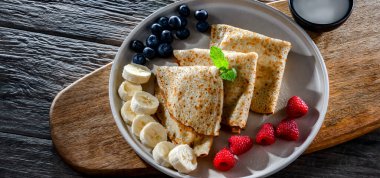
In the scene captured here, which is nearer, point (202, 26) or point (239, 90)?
point (239, 90)

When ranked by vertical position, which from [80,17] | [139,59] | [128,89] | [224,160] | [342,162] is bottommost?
[342,162]

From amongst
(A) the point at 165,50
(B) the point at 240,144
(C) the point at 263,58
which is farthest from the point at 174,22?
(B) the point at 240,144

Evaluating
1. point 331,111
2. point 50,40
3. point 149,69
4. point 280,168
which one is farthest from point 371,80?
point 50,40

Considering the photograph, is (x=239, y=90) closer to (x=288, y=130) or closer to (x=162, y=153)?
(x=288, y=130)

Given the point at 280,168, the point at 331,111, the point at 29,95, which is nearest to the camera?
the point at 280,168

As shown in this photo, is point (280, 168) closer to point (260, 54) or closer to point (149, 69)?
point (260, 54)
